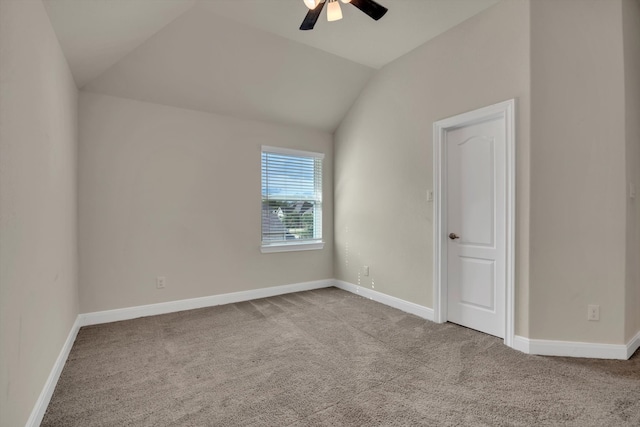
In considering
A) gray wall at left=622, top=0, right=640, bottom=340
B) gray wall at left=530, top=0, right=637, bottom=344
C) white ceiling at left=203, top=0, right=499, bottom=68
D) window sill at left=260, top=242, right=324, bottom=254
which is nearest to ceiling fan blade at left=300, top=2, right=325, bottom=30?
white ceiling at left=203, top=0, right=499, bottom=68

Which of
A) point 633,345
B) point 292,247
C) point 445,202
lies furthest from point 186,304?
point 633,345

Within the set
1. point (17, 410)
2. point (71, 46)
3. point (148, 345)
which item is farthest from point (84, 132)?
point (17, 410)

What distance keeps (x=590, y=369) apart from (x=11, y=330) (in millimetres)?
3477

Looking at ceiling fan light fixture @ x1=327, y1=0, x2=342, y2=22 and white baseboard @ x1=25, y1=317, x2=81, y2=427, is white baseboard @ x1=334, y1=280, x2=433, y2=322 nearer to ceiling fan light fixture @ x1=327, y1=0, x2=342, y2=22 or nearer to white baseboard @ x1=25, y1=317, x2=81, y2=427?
ceiling fan light fixture @ x1=327, y1=0, x2=342, y2=22

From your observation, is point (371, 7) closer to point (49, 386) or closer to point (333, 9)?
point (333, 9)

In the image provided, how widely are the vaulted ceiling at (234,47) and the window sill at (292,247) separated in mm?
1731

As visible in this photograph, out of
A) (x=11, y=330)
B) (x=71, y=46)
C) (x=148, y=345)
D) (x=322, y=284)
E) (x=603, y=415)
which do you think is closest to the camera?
(x=11, y=330)

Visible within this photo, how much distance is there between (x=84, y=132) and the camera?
124 inches

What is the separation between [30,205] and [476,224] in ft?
11.0

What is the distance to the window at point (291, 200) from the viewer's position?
423 cm

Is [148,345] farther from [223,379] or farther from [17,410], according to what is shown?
[17,410]

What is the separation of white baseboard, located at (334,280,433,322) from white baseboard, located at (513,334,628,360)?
3.07 feet

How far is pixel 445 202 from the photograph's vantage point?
10.6 feet

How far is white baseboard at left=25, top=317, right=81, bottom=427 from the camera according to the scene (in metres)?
1.66
